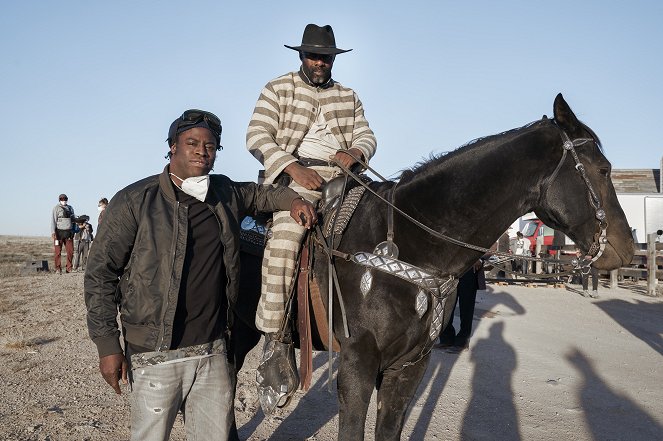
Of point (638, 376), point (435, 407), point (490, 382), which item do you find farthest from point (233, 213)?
point (638, 376)

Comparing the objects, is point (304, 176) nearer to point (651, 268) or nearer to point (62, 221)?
point (62, 221)

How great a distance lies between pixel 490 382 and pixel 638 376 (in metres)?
2.13

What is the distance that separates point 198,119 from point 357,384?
5.90 feet

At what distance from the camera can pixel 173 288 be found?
9.37ft

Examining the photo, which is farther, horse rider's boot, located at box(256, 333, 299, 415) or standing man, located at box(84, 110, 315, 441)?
horse rider's boot, located at box(256, 333, 299, 415)

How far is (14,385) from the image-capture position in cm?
616

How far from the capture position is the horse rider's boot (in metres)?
3.63

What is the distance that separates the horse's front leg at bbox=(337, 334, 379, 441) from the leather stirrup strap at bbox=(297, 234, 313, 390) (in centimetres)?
42

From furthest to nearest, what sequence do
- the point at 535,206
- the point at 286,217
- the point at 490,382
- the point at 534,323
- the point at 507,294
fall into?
the point at 507,294
the point at 534,323
the point at 490,382
the point at 286,217
the point at 535,206

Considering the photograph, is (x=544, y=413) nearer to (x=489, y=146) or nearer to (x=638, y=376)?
(x=638, y=376)

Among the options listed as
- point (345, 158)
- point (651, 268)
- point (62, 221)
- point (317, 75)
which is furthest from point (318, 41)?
point (651, 268)

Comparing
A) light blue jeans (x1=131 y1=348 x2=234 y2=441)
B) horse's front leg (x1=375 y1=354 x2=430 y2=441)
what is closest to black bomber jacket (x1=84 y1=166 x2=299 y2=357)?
light blue jeans (x1=131 y1=348 x2=234 y2=441)

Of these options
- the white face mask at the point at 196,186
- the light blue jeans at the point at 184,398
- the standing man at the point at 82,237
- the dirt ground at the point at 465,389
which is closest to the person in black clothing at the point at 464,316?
the dirt ground at the point at 465,389

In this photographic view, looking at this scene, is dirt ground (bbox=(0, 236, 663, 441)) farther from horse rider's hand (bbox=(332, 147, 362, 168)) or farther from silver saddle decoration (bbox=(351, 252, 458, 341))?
horse rider's hand (bbox=(332, 147, 362, 168))
